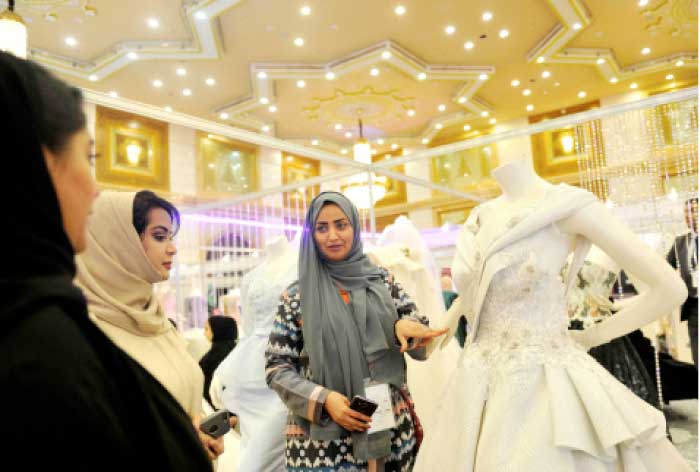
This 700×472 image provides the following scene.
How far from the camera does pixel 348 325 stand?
60.8 inches

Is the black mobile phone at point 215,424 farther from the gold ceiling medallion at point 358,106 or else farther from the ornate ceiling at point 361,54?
the gold ceiling medallion at point 358,106

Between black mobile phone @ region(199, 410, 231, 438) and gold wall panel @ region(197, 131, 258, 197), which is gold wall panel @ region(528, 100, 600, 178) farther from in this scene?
black mobile phone @ region(199, 410, 231, 438)

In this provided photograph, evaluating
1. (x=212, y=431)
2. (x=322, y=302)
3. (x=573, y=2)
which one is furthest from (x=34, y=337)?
(x=573, y=2)

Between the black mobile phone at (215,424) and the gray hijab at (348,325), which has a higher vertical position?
the gray hijab at (348,325)

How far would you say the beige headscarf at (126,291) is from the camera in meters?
1.41

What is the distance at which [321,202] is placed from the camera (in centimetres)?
169

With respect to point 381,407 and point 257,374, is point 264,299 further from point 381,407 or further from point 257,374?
point 381,407

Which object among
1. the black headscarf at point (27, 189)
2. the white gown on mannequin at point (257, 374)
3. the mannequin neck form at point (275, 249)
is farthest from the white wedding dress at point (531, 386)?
the mannequin neck form at point (275, 249)

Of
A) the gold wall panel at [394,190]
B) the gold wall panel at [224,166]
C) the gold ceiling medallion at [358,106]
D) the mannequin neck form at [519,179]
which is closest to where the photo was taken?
the mannequin neck form at [519,179]

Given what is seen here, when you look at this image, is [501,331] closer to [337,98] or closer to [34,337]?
[34,337]

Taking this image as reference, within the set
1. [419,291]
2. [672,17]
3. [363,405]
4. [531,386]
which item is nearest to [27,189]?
[363,405]

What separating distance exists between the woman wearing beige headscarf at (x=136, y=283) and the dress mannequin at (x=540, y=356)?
70 cm

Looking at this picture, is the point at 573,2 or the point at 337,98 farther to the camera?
the point at 337,98

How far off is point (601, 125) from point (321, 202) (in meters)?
9.25
